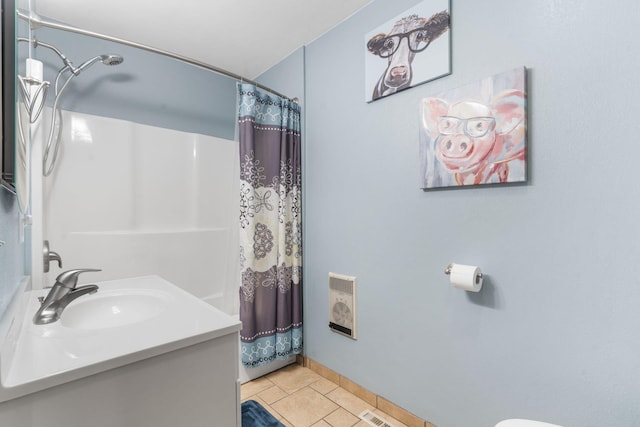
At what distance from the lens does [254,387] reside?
1892mm

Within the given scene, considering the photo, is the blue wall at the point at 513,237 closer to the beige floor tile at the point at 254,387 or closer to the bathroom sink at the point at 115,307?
the beige floor tile at the point at 254,387

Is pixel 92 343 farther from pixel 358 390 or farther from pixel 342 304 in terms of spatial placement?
pixel 358 390

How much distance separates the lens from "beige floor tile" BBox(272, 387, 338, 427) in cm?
158

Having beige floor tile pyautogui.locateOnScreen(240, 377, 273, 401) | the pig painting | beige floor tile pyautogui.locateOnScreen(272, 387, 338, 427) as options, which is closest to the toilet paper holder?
the pig painting

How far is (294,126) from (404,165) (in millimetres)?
940

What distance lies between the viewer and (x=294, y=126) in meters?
2.10

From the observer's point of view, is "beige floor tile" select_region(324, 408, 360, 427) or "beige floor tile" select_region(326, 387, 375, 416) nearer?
"beige floor tile" select_region(324, 408, 360, 427)

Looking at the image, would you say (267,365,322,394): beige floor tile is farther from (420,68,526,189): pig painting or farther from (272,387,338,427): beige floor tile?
(420,68,526,189): pig painting

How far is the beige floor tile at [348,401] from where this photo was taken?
5.42 feet

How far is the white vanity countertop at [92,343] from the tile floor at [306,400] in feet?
3.35

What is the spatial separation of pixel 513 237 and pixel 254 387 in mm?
1761

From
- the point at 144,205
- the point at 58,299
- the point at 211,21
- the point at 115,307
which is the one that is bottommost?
the point at 115,307

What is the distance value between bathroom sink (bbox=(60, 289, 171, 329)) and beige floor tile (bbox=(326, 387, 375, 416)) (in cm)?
121

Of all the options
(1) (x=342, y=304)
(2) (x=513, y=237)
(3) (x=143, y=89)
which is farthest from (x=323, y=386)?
(3) (x=143, y=89)
